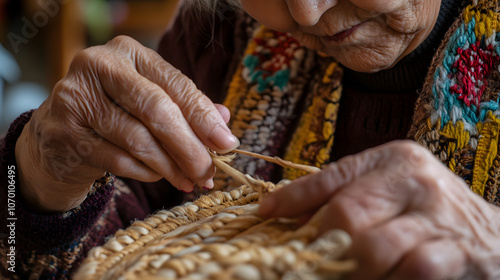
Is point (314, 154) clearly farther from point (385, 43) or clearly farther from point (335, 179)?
point (335, 179)

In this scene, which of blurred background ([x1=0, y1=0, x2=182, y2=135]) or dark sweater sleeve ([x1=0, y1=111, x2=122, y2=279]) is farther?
blurred background ([x1=0, y1=0, x2=182, y2=135])

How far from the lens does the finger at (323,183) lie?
0.43 m

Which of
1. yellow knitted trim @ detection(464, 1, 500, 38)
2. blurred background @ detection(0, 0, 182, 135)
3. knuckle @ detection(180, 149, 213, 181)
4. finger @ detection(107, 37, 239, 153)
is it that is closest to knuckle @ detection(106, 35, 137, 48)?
finger @ detection(107, 37, 239, 153)

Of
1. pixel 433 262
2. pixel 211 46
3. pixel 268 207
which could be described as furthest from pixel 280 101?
pixel 433 262

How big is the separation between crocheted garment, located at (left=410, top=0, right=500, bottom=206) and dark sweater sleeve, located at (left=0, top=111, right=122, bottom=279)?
1.88 feet

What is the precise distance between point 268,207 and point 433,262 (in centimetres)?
17

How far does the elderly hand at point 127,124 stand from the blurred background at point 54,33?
1991mm

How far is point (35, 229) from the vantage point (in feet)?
2.46

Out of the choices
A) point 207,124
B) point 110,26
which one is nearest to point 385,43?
point 207,124

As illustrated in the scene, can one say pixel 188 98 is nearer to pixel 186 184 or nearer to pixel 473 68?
pixel 186 184

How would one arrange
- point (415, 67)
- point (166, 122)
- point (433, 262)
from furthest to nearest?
point (415, 67) → point (166, 122) → point (433, 262)

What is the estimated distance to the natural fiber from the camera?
14.4 inches

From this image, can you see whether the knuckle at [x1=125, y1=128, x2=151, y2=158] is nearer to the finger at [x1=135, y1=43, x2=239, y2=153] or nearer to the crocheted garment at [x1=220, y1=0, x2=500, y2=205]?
the finger at [x1=135, y1=43, x2=239, y2=153]

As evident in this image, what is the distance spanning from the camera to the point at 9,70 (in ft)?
8.61
